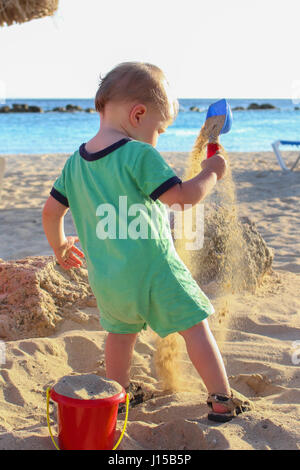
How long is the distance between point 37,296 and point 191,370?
94 cm

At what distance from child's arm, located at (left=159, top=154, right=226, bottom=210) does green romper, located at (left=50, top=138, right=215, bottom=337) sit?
1.1 inches

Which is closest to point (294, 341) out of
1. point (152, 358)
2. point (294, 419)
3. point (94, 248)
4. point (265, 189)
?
point (152, 358)

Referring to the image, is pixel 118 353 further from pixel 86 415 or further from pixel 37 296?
pixel 37 296

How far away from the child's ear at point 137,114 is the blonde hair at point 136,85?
0.02 m

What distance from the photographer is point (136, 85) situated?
1.79m

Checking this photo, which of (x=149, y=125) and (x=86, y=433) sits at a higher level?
(x=149, y=125)

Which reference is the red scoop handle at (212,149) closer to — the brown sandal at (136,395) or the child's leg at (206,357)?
the child's leg at (206,357)

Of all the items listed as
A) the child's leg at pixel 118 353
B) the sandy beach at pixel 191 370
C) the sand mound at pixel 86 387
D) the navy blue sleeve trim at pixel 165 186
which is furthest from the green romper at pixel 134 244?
the sandy beach at pixel 191 370

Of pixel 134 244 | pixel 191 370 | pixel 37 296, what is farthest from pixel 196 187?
pixel 37 296

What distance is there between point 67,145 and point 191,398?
1585 centimetres

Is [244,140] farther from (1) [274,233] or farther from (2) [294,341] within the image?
(2) [294,341]

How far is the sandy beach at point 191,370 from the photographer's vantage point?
1.74 m

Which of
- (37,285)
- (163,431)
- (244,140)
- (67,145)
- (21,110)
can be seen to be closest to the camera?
(163,431)

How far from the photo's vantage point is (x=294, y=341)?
274 cm
